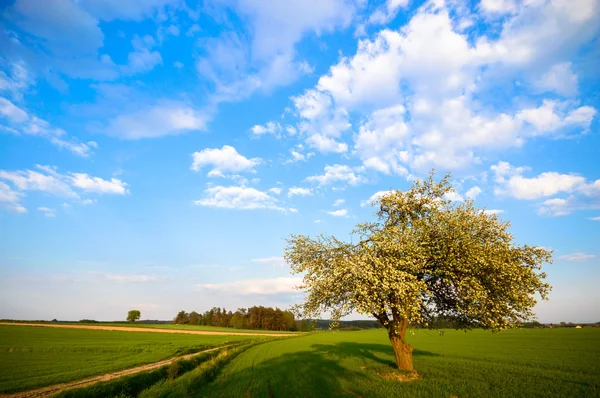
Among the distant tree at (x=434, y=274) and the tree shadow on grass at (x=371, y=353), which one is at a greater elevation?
the distant tree at (x=434, y=274)

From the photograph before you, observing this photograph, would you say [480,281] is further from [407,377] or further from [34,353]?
[34,353]

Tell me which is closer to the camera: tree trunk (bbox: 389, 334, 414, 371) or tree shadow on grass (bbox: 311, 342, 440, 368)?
tree trunk (bbox: 389, 334, 414, 371)

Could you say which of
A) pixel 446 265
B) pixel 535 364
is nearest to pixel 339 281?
pixel 446 265

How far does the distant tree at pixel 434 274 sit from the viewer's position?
66.6 ft

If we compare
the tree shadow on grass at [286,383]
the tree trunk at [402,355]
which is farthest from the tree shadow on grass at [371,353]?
the tree shadow on grass at [286,383]

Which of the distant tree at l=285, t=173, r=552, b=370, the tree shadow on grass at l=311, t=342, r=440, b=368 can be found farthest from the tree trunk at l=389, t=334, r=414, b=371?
the tree shadow on grass at l=311, t=342, r=440, b=368

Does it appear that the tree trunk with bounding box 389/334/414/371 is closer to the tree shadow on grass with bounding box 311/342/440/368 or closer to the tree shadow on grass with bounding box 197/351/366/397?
the tree shadow on grass with bounding box 197/351/366/397

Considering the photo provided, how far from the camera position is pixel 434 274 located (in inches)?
896

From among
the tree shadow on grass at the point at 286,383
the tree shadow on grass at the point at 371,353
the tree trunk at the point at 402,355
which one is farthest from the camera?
the tree shadow on grass at the point at 371,353

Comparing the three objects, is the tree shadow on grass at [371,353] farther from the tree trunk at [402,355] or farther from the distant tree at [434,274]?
the distant tree at [434,274]

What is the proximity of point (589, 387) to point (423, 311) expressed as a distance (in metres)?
11.0

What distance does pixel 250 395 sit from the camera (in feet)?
63.0

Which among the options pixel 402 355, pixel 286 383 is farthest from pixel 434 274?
pixel 286 383

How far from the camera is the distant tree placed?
66.6 ft
